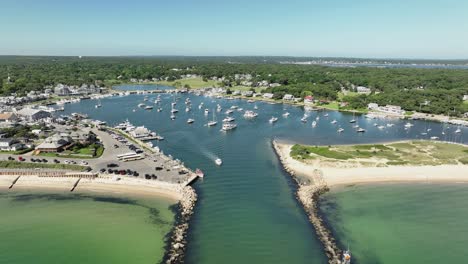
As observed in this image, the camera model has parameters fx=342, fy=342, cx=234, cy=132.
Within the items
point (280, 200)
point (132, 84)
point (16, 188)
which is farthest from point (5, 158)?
point (132, 84)

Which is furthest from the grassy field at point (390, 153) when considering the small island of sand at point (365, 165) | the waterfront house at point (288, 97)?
the waterfront house at point (288, 97)

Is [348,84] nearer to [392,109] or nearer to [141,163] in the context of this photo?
[392,109]

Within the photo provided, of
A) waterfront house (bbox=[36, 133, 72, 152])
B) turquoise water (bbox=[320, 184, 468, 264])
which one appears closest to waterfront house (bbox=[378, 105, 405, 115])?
turquoise water (bbox=[320, 184, 468, 264])

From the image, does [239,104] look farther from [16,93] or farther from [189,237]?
[189,237]

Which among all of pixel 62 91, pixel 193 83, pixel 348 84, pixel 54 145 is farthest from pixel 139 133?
pixel 193 83

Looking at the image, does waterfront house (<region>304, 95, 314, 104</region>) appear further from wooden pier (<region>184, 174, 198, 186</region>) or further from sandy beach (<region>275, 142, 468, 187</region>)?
wooden pier (<region>184, 174, 198, 186</region>)

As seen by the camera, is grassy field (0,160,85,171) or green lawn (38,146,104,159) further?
green lawn (38,146,104,159)
